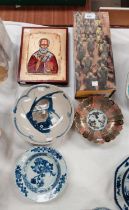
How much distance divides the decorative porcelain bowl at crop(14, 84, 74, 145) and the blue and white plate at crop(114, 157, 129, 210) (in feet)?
0.47

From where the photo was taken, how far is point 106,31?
2.38 feet

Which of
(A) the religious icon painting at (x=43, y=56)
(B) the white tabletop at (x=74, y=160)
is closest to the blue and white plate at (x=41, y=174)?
(B) the white tabletop at (x=74, y=160)

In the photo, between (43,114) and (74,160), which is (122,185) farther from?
(43,114)

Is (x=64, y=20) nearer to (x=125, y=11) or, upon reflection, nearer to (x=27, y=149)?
(x=125, y=11)

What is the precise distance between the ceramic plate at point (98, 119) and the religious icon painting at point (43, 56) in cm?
8

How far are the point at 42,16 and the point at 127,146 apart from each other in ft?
1.65

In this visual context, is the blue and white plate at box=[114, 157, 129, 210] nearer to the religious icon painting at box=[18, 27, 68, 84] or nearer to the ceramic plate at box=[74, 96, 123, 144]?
the ceramic plate at box=[74, 96, 123, 144]

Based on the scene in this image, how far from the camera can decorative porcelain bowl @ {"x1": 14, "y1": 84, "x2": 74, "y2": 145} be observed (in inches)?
27.0

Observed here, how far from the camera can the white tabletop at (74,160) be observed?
25.5 inches

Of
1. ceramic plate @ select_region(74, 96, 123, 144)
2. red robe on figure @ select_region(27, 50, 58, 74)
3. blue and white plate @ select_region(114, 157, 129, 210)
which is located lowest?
blue and white plate @ select_region(114, 157, 129, 210)

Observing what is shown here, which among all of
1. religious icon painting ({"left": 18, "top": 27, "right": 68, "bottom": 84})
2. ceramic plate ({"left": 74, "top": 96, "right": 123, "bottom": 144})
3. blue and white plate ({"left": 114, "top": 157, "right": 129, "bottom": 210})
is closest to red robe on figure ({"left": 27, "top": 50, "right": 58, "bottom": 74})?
religious icon painting ({"left": 18, "top": 27, "right": 68, "bottom": 84})

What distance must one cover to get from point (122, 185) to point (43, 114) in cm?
23

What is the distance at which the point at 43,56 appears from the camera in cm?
75

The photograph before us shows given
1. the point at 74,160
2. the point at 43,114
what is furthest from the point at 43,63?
the point at 74,160
